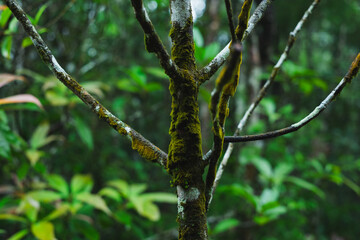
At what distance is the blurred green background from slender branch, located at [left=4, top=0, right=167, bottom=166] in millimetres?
543

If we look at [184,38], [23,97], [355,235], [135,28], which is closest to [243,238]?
[23,97]

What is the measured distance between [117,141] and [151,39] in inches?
101

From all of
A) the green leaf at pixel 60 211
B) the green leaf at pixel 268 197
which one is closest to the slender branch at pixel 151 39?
the green leaf at pixel 60 211

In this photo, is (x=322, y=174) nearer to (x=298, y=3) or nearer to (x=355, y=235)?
(x=298, y=3)

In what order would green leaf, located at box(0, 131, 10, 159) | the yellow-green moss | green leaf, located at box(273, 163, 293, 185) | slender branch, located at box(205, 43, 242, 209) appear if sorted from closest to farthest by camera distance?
1. slender branch, located at box(205, 43, 242, 209)
2. the yellow-green moss
3. green leaf, located at box(0, 131, 10, 159)
4. green leaf, located at box(273, 163, 293, 185)

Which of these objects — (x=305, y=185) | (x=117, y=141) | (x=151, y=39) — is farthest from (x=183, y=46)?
(x=117, y=141)

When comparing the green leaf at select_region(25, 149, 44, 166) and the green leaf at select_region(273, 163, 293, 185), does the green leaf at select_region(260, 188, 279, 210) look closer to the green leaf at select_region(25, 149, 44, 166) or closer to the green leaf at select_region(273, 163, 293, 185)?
the green leaf at select_region(273, 163, 293, 185)

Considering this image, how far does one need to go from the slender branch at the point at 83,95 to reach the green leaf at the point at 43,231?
0.81m

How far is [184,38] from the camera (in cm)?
56

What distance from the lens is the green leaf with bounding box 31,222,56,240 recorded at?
113 centimetres

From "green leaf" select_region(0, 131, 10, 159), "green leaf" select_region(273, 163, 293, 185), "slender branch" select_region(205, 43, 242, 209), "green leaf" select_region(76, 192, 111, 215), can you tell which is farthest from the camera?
"green leaf" select_region(273, 163, 293, 185)

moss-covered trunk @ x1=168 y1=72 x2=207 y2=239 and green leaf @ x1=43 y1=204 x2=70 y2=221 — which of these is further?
green leaf @ x1=43 y1=204 x2=70 y2=221

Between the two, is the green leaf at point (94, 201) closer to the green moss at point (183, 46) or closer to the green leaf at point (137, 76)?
the green leaf at point (137, 76)

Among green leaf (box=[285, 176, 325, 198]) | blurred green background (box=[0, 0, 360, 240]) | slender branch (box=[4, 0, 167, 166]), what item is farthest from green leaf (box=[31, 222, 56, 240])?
green leaf (box=[285, 176, 325, 198])
